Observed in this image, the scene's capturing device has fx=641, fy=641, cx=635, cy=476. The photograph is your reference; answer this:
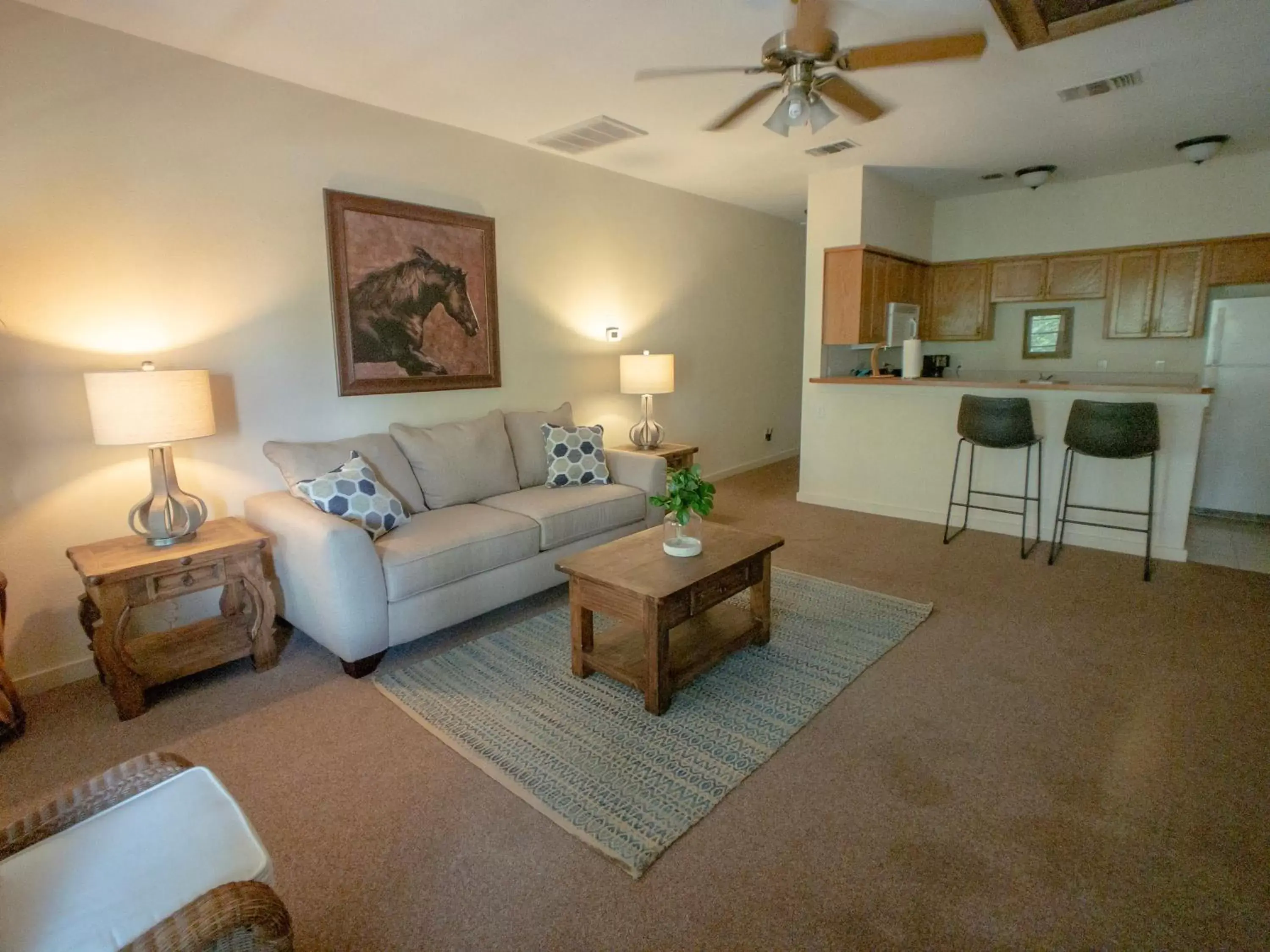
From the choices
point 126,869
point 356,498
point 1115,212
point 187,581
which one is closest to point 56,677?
point 187,581

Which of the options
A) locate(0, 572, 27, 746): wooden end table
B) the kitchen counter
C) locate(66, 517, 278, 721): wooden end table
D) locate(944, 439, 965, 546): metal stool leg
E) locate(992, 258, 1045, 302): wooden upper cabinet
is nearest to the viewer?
locate(0, 572, 27, 746): wooden end table

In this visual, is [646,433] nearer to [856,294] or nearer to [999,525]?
[856,294]

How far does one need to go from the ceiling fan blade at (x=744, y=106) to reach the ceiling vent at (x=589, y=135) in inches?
25.3

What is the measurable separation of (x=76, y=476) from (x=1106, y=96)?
527 centimetres

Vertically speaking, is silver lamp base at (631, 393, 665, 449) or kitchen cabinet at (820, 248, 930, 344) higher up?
kitchen cabinet at (820, 248, 930, 344)

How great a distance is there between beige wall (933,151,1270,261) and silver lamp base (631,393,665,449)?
11.2ft

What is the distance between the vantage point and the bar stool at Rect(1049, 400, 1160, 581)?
142 inches

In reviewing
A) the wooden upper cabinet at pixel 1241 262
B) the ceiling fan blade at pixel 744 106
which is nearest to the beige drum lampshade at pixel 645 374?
the ceiling fan blade at pixel 744 106

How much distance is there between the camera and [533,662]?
2752mm

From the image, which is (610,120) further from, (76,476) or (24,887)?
(24,887)

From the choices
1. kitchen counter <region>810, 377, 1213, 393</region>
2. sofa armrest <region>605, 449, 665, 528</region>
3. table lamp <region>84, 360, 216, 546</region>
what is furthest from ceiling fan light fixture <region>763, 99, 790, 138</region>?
table lamp <region>84, 360, 216, 546</region>

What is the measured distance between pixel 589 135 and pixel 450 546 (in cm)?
267

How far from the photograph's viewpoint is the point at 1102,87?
3287 millimetres

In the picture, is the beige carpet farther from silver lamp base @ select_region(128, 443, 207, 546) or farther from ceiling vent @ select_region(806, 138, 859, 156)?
ceiling vent @ select_region(806, 138, 859, 156)
